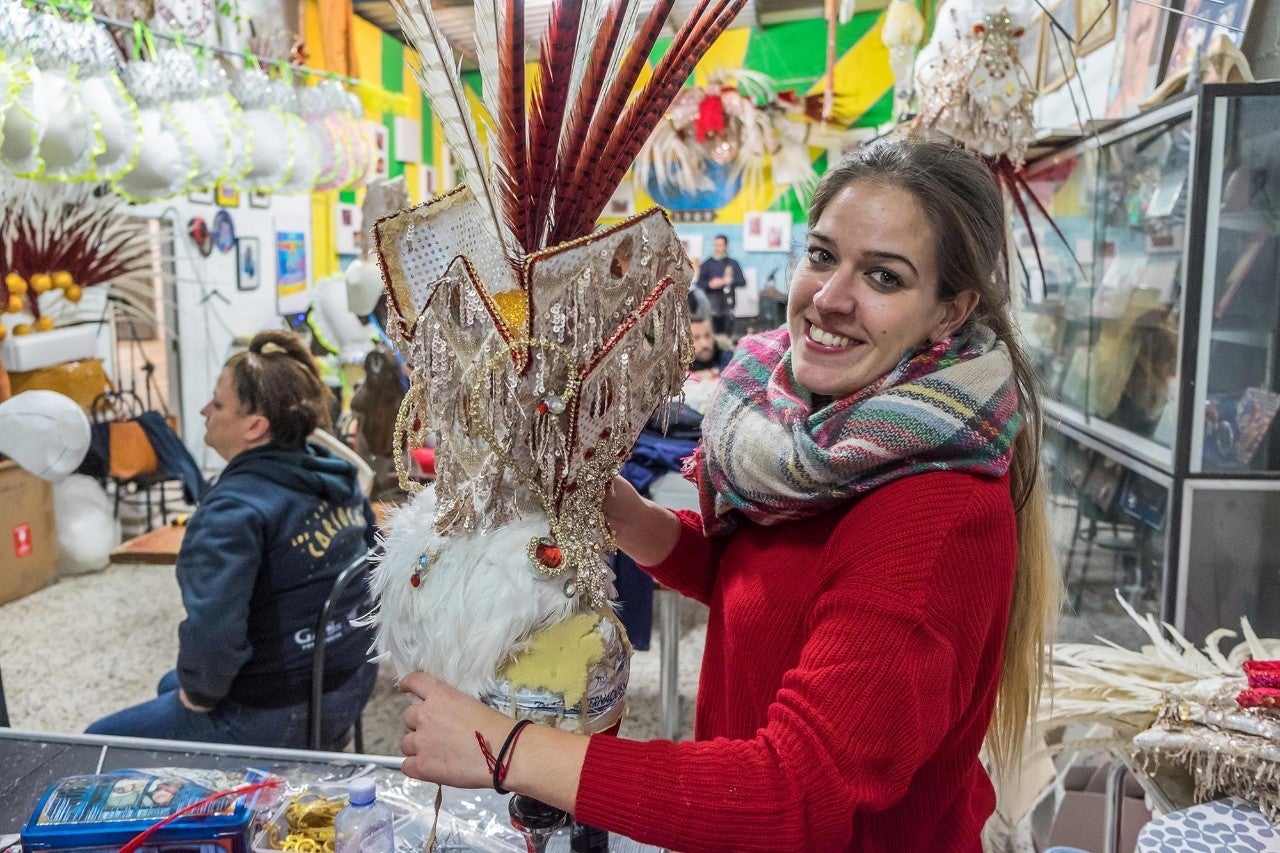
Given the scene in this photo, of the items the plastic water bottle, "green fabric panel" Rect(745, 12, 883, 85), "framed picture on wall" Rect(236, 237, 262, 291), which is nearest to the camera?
the plastic water bottle

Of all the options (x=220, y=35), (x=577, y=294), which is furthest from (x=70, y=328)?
(x=577, y=294)

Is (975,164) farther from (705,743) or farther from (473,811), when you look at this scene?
(473,811)

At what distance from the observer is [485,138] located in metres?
0.92

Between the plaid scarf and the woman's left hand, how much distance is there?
372 millimetres

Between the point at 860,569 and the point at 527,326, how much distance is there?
1.25 feet

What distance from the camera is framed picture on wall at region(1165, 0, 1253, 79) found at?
2025 millimetres

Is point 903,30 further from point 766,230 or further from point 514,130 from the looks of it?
point 514,130

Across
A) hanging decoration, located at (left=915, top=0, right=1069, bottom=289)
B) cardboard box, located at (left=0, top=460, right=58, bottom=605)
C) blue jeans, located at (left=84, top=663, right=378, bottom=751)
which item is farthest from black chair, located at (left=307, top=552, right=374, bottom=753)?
cardboard box, located at (left=0, top=460, right=58, bottom=605)

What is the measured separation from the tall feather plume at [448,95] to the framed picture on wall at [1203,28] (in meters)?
1.51

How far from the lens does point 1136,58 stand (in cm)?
288

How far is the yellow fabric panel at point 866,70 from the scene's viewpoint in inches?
265

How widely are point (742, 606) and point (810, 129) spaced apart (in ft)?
18.0

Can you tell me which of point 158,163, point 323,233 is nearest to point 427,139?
point 323,233

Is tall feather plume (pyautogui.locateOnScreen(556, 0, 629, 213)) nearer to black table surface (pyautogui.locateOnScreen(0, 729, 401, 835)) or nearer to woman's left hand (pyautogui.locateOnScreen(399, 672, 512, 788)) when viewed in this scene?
woman's left hand (pyautogui.locateOnScreen(399, 672, 512, 788))
